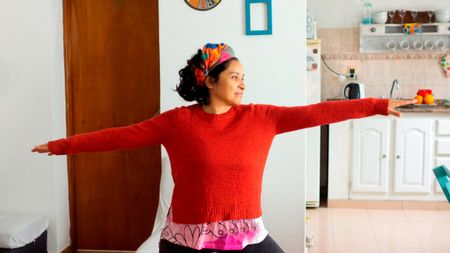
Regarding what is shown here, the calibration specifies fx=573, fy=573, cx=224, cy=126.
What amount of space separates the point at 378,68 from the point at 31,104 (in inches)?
138

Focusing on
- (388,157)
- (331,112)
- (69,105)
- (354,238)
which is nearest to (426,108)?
(388,157)

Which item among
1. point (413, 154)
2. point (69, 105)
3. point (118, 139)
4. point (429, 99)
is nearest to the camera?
point (118, 139)

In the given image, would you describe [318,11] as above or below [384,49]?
above

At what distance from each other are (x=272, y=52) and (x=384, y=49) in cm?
283

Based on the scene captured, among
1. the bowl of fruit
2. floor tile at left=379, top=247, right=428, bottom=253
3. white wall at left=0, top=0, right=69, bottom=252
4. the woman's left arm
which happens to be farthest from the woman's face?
the bowl of fruit

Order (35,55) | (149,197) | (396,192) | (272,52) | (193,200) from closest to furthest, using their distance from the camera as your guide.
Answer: (193,200) < (272,52) < (35,55) < (149,197) < (396,192)

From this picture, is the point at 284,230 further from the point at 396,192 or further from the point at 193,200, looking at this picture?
the point at 396,192

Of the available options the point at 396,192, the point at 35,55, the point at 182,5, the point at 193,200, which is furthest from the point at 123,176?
the point at 396,192

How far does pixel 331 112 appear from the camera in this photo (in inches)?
75.6

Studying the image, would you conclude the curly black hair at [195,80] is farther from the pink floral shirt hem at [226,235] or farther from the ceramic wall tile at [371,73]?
the ceramic wall tile at [371,73]

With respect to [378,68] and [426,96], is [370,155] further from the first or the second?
[378,68]

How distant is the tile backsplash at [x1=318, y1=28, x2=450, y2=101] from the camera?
5.74 meters

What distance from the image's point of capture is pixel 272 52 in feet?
10.9

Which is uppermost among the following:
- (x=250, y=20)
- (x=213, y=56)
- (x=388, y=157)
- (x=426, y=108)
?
(x=250, y=20)
